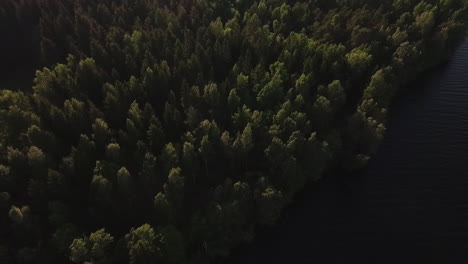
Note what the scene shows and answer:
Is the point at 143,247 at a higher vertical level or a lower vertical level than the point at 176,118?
lower

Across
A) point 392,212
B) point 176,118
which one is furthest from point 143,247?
point 392,212

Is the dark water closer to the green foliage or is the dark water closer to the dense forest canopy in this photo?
the dense forest canopy

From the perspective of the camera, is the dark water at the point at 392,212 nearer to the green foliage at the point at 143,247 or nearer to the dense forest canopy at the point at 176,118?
the dense forest canopy at the point at 176,118

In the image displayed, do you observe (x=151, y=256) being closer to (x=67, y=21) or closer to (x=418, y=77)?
(x=67, y=21)

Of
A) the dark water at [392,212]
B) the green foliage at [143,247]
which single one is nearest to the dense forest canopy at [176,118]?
the green foliage at [143,247]

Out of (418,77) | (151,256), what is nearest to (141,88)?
(151,256)

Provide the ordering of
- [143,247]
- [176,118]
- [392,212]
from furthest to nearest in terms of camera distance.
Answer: [176,118]
[392,212]
[143,247]

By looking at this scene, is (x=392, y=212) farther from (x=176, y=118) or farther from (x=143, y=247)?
(x=143, y=247)
